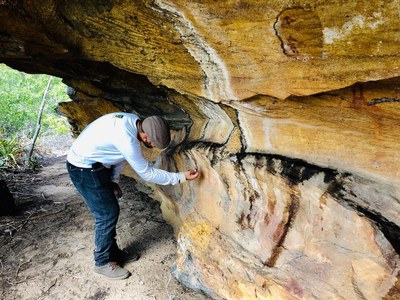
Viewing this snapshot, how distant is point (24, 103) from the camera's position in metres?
13.2

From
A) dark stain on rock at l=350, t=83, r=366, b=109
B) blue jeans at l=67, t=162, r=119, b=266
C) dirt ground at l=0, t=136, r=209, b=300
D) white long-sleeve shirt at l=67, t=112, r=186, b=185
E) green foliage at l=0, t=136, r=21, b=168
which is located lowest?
green foliage at l=0, t=136, r=21, b=168

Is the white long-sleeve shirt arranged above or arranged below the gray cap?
below

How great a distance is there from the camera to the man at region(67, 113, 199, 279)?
3.58 metres

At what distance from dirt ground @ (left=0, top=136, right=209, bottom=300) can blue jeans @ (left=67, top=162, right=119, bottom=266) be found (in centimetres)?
47

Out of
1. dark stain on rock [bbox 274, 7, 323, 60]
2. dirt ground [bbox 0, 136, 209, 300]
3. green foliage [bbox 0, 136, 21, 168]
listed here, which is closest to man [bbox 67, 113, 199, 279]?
dirt ground [bbox 0, 136, 209, 300]

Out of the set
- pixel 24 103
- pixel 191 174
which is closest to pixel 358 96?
pixel 191 174

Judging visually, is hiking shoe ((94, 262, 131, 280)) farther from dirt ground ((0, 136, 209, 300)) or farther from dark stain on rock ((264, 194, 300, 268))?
dark stain on rock ((264, 194, 300, 268))

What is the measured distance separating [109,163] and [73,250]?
1.88 meters

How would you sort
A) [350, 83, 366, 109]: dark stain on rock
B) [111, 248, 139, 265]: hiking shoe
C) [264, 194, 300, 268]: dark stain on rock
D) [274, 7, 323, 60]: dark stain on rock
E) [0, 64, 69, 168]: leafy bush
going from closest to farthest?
[274, 7, 323, 60]: dark stain on rock, [350, 83, 366, 109]: dark stain on rock, [264, 194, 300, 268]: dark stain on rock, [111, 248, 139, 265]: hiking shoe, [0, 64, 69, 168]: leafy bush

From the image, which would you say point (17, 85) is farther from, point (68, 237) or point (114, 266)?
point (114, 266)

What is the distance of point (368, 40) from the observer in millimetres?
2004

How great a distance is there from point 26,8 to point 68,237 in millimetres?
3592

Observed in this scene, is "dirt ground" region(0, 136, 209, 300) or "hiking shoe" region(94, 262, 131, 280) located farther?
"hiking shoe" region(94, 262, 131, 280)

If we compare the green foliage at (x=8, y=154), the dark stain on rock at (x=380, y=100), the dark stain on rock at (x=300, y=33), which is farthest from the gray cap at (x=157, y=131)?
the green foliage at (x=8, y=154)
